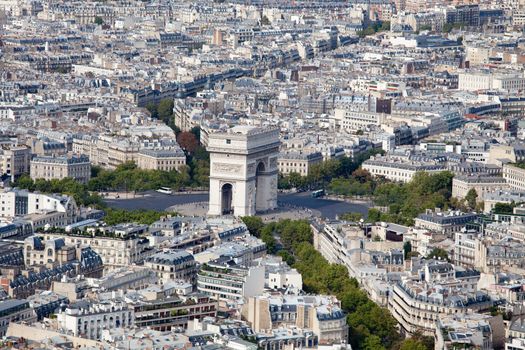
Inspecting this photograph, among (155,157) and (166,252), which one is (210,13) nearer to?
(155,157)

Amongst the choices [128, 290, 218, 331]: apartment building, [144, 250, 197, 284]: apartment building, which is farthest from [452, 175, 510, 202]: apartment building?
[128, 290, 218, 331]: apartment building

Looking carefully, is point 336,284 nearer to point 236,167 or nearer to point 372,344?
point 372,344

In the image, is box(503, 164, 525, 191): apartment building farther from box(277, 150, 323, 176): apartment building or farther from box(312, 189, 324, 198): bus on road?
box(277, 150, 323, 176): apartment building

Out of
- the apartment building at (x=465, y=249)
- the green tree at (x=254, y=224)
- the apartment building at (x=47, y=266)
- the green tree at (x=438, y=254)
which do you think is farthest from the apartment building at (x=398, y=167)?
the apartment building at (x=47, y=266)

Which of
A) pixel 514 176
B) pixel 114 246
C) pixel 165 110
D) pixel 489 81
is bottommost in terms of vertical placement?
pixel 489 81

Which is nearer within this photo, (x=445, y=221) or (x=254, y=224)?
(x=445, y=221)

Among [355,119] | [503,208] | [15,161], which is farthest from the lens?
[355,119]

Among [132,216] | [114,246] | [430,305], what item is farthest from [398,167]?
[430,305]

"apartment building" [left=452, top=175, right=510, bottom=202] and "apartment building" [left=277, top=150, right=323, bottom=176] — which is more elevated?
"apartment building" [left=452, top=175, right=510, bottom=202]
